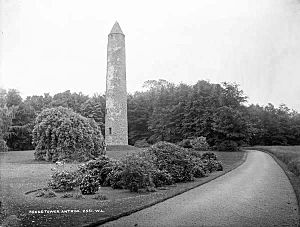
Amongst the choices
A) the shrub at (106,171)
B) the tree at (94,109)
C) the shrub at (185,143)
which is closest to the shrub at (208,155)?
the shrub at (185,143)

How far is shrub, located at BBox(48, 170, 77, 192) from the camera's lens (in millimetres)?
9366

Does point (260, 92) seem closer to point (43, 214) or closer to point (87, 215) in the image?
point (87, 215)

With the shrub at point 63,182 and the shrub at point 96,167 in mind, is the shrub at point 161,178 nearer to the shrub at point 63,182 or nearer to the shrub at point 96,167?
the shrub at point 96,167

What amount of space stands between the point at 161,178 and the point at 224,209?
4343 mm

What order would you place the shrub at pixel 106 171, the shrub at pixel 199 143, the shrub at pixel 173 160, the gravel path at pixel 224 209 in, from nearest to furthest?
the gravel path at pixel 224 209 → the shrub at pixel 106 171 → the shrub at pixel 173 160 → the shrub at pixel 199 143

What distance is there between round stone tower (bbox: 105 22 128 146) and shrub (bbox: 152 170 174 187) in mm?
14792

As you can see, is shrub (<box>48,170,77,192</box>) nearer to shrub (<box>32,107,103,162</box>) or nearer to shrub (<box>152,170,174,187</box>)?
shrub (<box>152,170,174,187</box>)

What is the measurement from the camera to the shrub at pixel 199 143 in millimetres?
14508

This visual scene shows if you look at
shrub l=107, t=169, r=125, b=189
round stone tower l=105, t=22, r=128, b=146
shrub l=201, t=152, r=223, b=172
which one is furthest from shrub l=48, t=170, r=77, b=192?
round stone tower l=105, t=22, r=128, b=146

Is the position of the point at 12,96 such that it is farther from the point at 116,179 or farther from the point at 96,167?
the point at 116,179

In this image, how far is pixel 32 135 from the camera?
19.6m

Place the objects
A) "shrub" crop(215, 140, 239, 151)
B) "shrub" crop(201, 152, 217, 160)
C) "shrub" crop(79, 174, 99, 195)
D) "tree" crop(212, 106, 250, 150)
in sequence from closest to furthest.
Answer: "shrub" crop(79, 174, 99, 195), "tree" crop(212, 106, 250, 150), "shrub" crop(201, 152, 217, 160), "shrub" crop(215, 140, 239, 151)

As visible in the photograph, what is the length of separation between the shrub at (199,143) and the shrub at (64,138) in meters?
6.72

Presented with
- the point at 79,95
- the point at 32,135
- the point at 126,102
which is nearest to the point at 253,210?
the point at 32,135
